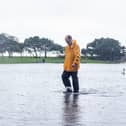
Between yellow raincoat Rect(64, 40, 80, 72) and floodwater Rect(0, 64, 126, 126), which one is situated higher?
yellow raincoat Rect(64, 40, 80, 72)

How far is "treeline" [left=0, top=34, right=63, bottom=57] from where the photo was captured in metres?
154

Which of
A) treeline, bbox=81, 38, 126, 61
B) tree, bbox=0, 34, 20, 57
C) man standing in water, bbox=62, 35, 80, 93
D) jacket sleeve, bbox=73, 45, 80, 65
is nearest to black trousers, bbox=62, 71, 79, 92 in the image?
man standing in water, bbox=62, 35, 80, 93

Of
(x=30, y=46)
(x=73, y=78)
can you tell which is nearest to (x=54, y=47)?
(x=30, y=46)

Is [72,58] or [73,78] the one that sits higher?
[72,58]

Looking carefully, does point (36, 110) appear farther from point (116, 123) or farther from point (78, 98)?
point (78, 98)

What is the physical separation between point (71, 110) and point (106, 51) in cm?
13341

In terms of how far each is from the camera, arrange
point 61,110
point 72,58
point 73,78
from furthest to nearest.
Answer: point 73,78
point 72,58
point 61,110

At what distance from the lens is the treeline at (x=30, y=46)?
154 m

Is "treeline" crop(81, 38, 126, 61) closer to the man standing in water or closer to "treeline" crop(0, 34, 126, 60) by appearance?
"treeline" crop(0, 34, 126, 60)

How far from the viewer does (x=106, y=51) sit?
145875 mm

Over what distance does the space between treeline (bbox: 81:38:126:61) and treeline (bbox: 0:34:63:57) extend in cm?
728

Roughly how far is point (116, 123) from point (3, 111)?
106 inches

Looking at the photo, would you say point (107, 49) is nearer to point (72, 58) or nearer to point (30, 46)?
point (30, 46)

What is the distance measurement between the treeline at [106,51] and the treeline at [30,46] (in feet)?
23.9
